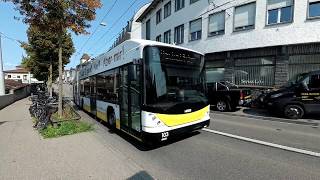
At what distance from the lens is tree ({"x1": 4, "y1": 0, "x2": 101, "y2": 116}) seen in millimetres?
10906

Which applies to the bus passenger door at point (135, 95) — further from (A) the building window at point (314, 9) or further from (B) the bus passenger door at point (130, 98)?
(A) the building window at point (314, 9)

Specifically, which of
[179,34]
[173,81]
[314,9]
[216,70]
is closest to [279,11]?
[314,9]

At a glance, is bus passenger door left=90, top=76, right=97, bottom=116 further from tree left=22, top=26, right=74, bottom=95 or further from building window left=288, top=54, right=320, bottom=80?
building window left=288, top=54, right=320, bottom=80

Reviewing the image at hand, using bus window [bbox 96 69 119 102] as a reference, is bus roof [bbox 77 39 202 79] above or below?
above

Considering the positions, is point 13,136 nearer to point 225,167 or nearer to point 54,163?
point 54,163

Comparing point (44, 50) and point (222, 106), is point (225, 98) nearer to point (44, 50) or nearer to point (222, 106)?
point (222, 106)

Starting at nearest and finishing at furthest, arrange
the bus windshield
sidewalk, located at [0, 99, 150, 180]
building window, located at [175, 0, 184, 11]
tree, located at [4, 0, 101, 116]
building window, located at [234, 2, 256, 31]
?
sidewalk, located at [0, 99, 150, 180] < the bus windshield < tree, located at [4, 0, 101, 116] < building window, located at [234, 2, 256, 31] < building window, located at [175, 0, 184, 11]

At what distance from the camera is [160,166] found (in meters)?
5.70

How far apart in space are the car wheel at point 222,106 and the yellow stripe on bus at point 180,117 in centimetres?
728

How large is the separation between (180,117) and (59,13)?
24.8ft

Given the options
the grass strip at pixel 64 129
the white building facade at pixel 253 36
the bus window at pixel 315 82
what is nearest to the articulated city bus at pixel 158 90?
the grass strip at pixel 64 129

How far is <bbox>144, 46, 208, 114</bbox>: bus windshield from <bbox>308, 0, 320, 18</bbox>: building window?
1129 centimetres

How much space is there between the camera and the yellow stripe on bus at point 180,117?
659 centimetres

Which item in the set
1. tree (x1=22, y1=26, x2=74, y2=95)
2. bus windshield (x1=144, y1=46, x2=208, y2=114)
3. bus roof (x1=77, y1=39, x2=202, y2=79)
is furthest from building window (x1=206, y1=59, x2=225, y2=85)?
bus windshield (x1=144, y1=46, x2=208, y2=114)
